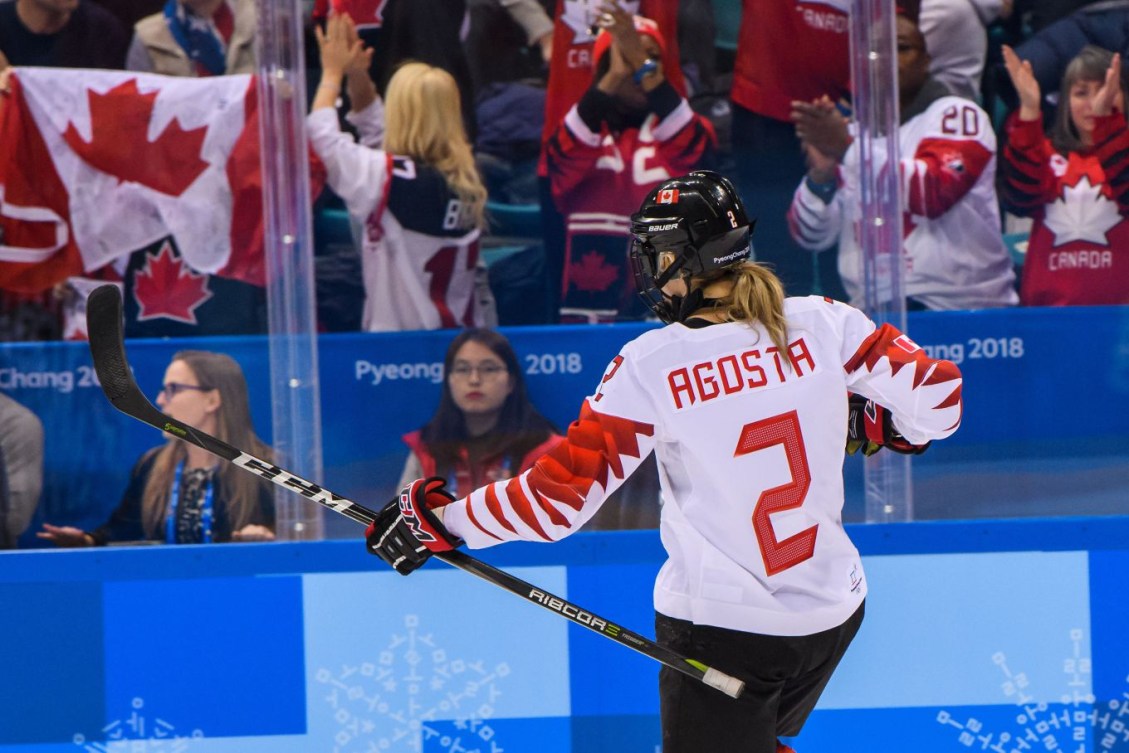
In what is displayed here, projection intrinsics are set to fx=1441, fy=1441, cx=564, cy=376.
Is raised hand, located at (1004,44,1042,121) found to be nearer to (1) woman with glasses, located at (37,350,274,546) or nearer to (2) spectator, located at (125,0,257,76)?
(2) spectator, located at (125,0,257,76)

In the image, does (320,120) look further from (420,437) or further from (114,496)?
(114,496)

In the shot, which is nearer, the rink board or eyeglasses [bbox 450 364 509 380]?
the rink board

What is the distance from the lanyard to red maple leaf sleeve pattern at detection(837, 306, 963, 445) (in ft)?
5.03

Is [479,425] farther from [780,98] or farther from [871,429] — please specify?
[871,429]

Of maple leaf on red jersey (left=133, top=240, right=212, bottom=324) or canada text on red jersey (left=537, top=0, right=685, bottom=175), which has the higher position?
canada text on red jersey (left=537, top=0, right=685, bottom=175)

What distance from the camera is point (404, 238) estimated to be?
3230 millimetres

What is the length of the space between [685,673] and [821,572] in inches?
9.7

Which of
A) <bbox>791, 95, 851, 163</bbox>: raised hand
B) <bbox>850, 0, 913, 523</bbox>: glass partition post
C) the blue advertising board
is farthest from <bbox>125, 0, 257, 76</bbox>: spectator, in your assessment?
<bbox>850, 0, 913, 523</bbox>: glass partition post

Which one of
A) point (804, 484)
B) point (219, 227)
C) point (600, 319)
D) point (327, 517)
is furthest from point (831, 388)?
point (219, 227)

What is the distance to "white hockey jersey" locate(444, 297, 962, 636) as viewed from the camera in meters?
2.04

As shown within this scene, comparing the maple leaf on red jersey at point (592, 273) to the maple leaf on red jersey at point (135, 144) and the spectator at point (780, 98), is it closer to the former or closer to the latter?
the spectator at point (780, 98)

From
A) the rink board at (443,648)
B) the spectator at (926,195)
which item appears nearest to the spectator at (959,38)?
the spectator at (926,195)

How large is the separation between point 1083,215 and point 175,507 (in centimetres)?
210

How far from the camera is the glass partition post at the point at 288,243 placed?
10.2ft
